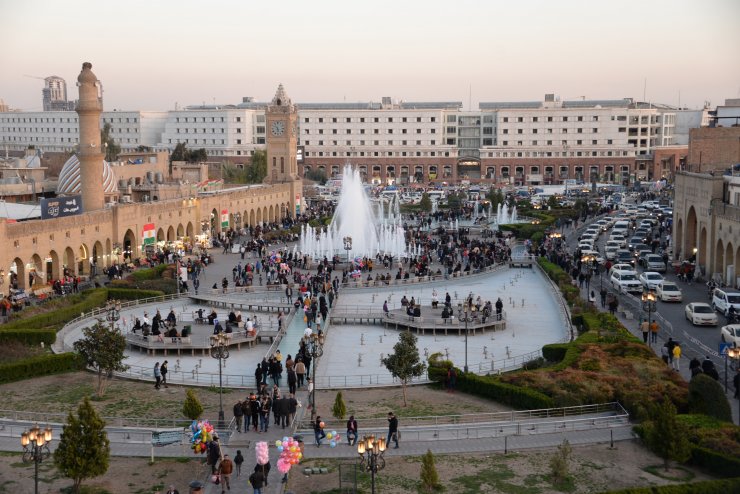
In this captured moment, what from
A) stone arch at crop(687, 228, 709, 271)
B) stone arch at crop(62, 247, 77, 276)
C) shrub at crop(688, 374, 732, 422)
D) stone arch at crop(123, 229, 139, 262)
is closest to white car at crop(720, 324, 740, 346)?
shrub at crop(688, 374, 732, 422)

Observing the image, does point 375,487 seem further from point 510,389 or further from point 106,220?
point 106,220

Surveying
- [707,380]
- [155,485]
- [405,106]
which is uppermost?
[405,106]

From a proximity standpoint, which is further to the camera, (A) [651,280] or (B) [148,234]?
(B) [148,234]

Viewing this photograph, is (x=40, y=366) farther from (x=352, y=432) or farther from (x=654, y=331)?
(x=654, y=331)

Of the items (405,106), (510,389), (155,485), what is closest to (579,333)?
(510,389)

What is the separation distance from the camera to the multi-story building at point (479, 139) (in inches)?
4109

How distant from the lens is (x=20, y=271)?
3666 centimetres

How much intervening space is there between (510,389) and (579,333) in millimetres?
8003

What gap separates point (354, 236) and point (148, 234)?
11.3m

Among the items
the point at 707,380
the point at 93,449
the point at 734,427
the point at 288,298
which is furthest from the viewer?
the point at 288,298

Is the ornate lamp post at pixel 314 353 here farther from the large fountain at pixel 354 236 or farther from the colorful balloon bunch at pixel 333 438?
the large fountain at pixel 354 236

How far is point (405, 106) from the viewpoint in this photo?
112 metres

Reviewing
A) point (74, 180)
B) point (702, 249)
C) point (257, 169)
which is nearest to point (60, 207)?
point (74, 180)

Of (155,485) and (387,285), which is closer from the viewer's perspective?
(155,485)
